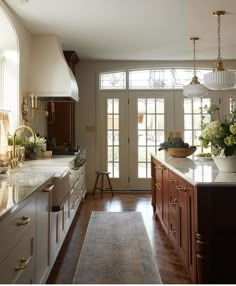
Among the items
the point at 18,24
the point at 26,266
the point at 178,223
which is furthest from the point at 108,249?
the point at 18,24

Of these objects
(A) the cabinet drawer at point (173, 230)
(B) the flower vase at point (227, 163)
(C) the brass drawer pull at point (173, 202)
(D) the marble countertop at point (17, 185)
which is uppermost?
(B) the flower vase at point (227, 163)

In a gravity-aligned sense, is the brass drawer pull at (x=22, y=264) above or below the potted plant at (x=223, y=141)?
below

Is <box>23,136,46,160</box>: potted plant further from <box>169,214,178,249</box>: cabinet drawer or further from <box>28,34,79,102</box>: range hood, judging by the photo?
<box>169,214,178,249</box>: cabinet drawer

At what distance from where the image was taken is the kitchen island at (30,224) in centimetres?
162

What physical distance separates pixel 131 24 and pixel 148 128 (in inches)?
109

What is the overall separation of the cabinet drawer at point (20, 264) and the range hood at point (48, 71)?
9.71 ft

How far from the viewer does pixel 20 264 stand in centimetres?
182

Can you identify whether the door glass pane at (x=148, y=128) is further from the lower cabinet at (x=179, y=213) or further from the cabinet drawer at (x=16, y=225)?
the cabinet drawer at (x=16, y=225)

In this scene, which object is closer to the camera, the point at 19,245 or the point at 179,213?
the point at 19,245

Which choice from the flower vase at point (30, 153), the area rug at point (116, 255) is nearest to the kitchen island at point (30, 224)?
the area rug at point (116, 255)

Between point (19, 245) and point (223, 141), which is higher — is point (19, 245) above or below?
below

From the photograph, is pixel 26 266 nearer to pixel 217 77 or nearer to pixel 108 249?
pixel 108 249

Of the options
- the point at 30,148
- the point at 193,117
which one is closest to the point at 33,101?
the point at 30,148

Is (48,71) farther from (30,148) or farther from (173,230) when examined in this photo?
(173,230)
